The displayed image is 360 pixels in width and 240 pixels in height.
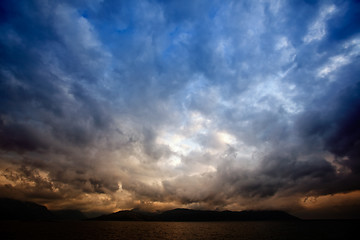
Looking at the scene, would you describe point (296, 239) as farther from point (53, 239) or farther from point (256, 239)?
point (53, 239)

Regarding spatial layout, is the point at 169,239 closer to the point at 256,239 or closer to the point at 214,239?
the point at 214,239

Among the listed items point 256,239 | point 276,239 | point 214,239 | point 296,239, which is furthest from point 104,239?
point 296,239

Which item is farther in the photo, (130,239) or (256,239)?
(256,239)

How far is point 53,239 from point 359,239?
511 ft

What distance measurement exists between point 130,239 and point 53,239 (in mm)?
35906

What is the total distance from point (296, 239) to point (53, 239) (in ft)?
409

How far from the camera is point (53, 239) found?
8294cm

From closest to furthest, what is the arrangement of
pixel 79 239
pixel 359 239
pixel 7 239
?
pixel 7 239
pixel 79 239
pixel 359 239

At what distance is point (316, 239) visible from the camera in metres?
95.3

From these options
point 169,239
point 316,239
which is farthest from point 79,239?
point 316,239

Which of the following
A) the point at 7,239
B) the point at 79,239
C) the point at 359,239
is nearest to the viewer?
the point at 7,239

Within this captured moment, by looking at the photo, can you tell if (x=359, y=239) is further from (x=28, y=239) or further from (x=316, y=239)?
(x=28, y=239)

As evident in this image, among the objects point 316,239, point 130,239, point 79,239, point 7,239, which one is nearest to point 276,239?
point 316,239

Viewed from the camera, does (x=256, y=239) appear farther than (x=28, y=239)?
Yes
